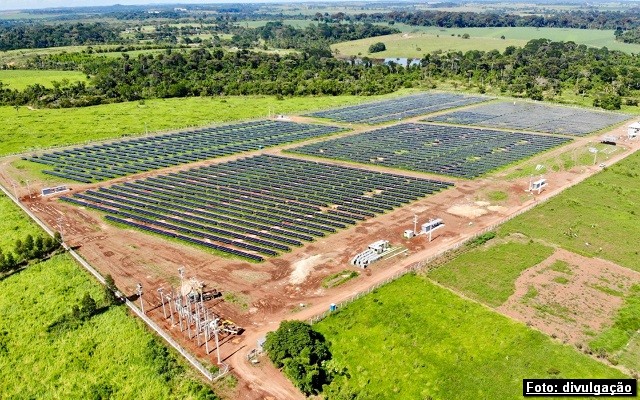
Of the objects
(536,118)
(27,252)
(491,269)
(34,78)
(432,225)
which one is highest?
(432,225)

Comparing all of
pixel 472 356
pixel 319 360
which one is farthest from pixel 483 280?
pixel 319 360

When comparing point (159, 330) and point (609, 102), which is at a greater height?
point (609, 102)

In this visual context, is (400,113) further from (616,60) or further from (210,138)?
(616,60)

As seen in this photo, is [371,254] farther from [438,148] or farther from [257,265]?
[438,148]

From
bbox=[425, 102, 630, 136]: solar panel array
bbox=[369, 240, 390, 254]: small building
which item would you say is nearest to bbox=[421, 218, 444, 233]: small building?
bbox=[369, 240, 390, 254]: small building

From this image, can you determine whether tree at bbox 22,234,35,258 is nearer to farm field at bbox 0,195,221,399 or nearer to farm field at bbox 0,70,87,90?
farm field at bbox 0,195,221,399

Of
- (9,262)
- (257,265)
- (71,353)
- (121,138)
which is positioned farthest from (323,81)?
(71,353)

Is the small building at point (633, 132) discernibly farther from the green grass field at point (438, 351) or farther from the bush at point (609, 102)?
the green grass field at point (438, 351)

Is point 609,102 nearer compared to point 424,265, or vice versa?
point 424,265
